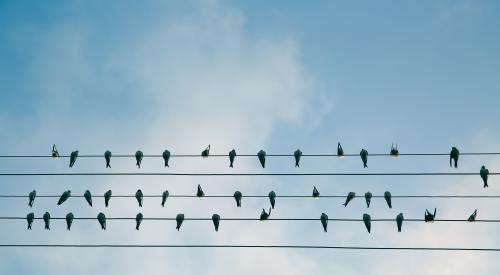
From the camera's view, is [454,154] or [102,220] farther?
[454,154]

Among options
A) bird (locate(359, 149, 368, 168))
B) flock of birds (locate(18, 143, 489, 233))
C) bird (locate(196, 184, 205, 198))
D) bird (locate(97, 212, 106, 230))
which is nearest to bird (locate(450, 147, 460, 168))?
flock of birds (locate(18, 143, 489, 233))

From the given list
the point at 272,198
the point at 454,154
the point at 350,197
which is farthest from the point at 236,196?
the point at 454,154

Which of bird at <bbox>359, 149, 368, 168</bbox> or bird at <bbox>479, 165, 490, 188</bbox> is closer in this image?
bird at <bbox>479, 165, 490, 188</bbox>

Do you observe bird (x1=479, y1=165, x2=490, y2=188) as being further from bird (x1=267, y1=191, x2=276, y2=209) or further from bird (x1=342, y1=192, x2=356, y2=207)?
bird (x1=267, y1=191, x2=276, y2=209)

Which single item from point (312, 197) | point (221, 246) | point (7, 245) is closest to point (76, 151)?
point (7, 245)

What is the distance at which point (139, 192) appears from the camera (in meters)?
12.1

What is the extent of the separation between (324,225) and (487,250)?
10.9ft

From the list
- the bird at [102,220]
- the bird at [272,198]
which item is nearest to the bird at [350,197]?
the bird at [272,198]

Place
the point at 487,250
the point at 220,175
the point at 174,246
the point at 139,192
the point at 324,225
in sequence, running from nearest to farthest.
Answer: the point at 487,250 → the point at 174,246 → the point at 220,175 → the point at 324,225 → the point at 139,192

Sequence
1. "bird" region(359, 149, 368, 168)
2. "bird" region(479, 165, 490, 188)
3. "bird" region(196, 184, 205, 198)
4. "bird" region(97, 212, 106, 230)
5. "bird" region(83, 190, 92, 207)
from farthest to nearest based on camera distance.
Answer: "bird" region(359, 149, 368, 168)
"bird" region(83, 190, 92, 207)
"bird" region(196, 184, 205, 198)
"bird" region(479, 165, 490, 188)
"bird" region(97, 212, 106, 230)

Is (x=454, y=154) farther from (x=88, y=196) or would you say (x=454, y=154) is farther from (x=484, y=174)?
(x=88, y=196)

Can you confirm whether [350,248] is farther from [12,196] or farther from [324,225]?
[12,196]

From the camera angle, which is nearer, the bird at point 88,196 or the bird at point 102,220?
the bird at point 102,220

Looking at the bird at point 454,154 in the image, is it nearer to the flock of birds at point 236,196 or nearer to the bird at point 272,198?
the flock of birds at point 236,196
